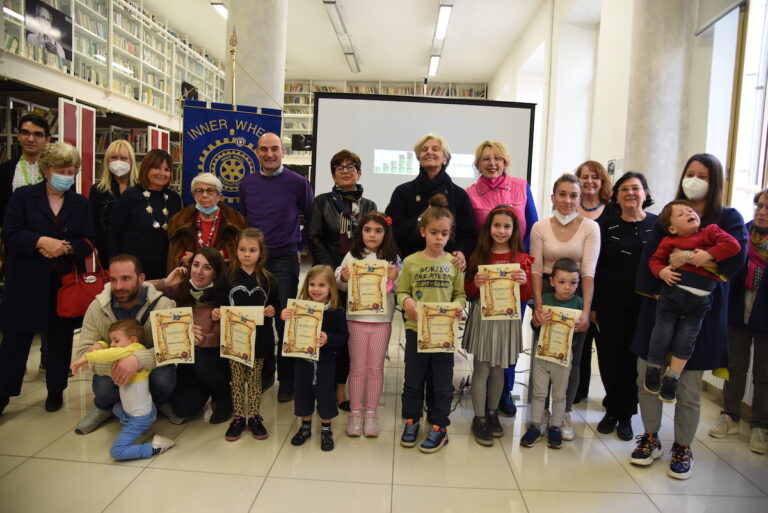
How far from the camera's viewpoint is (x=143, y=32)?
8.48m

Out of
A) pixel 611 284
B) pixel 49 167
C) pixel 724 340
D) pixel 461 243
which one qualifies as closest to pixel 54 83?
pixel 49 167

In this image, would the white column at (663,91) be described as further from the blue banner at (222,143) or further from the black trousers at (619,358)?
the blue banner at (222,143)

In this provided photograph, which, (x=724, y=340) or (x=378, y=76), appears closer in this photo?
(x=724, y=340)

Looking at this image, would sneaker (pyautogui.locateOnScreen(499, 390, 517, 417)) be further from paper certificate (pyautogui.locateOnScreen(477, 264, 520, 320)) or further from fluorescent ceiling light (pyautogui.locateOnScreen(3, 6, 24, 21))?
fluorescent ceiling light (pyautogui.locateOnScreen(3, 6, 24, 21))

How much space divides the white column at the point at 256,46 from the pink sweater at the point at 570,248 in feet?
10.8

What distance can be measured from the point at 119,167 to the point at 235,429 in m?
1.81

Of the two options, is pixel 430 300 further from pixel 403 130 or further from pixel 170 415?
pixel 403 130

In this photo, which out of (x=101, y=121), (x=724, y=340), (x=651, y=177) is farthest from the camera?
(x=101, y=121)

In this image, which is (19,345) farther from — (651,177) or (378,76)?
(378,76)

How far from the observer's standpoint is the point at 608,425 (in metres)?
2.70

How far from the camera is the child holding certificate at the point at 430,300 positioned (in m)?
2.41

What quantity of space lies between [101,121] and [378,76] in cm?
639

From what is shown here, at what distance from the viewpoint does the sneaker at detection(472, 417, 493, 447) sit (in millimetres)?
2494

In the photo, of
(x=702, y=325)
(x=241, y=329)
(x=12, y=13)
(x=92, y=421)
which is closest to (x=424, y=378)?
(x=241, y=329)
